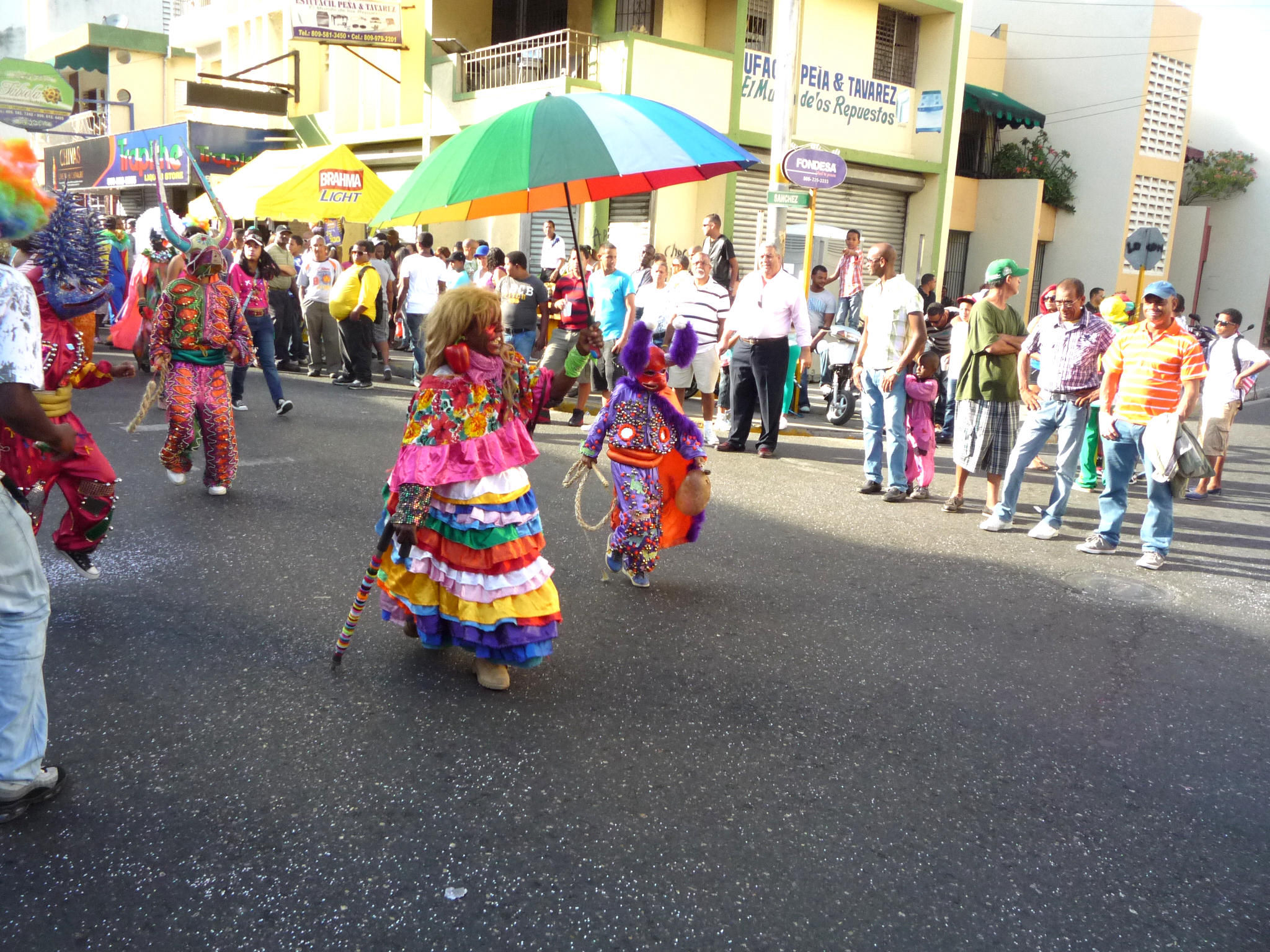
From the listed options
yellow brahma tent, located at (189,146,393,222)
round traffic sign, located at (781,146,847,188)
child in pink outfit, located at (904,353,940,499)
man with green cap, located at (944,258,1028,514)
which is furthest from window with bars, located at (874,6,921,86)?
man with green cap, located at (944,258,1028,514)

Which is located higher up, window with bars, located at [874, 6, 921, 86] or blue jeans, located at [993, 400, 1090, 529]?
window with bars, located at [874, 6, 921, 86]

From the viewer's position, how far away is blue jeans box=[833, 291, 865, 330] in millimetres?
13471

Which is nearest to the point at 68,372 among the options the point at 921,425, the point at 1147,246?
the point at 921,425

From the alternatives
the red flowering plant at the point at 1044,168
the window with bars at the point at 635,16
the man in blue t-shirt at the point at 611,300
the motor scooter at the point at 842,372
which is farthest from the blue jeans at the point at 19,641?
the red flowering plant at the point at 1044,168

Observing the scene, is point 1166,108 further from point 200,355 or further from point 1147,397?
point 200,355

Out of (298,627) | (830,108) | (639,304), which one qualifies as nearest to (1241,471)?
(639,304)

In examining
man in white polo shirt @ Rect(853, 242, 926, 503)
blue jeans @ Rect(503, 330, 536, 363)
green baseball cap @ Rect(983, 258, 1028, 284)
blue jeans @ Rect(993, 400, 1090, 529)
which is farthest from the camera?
blue jeans @ Rect(503, 330, 536, 363)

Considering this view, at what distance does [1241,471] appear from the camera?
35.6 feet

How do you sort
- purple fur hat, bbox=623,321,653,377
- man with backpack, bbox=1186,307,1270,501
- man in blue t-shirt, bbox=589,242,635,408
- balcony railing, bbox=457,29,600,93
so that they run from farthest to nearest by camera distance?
balcony railing, bbox=457,29,600,93 < man in blue t-shirt, bbox=589,242,635,408 < man with backpack, bbox=1186,307,1270,501 < purple fur hat, bbox=623,321,653,377

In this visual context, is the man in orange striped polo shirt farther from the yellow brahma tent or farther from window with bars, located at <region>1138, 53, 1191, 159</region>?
window with bars, located at <region>1138, 53, 1191, 159</region>

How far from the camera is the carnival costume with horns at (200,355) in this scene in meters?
7.33

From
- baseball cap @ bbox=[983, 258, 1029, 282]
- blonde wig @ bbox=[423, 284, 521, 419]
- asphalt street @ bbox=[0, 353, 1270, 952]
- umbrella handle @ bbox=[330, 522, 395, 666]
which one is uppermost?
baseball cap @ bbox=[983, 258, 1029, 282]

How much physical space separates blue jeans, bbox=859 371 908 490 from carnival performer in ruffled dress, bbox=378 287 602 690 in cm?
458

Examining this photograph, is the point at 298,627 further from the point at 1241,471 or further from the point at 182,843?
the point at 1241,471
